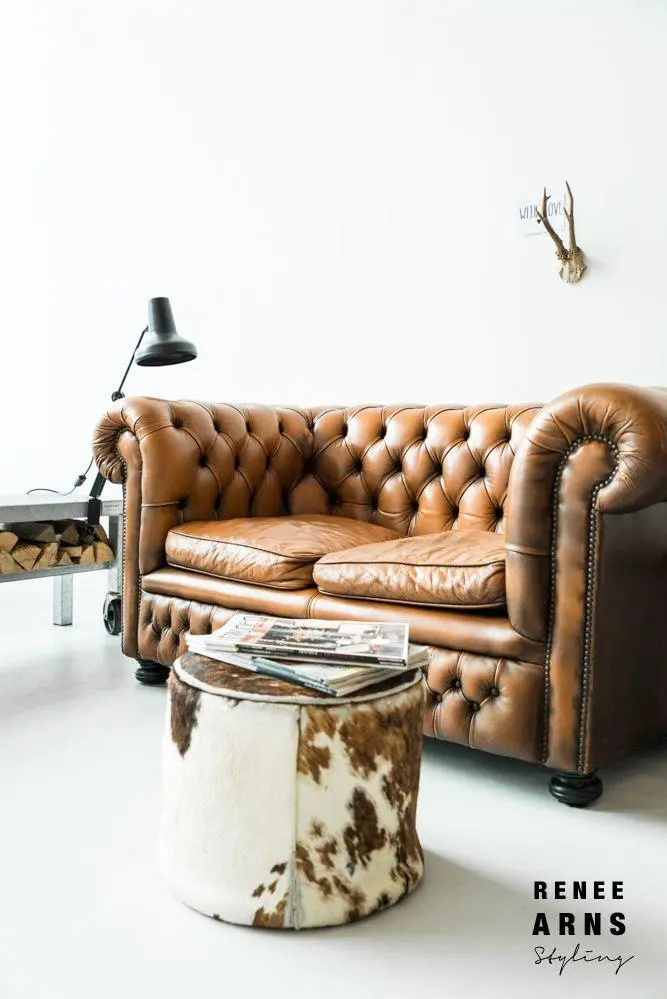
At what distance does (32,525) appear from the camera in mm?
3148

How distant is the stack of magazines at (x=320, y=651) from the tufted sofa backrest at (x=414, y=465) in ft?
3.75

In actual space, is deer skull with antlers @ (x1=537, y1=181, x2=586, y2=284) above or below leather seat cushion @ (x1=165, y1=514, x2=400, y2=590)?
above

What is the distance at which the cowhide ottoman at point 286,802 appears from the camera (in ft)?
4.27

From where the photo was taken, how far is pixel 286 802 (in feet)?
4.26

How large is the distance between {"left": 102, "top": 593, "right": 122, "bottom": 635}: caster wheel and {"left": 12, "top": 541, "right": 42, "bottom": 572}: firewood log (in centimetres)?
41

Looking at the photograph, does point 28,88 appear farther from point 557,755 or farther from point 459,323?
point 557,755

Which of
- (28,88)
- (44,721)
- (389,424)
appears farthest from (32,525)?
(28,88)

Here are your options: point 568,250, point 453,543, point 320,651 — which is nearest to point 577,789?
point 453,543

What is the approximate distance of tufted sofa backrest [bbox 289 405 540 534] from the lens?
8.50 feet

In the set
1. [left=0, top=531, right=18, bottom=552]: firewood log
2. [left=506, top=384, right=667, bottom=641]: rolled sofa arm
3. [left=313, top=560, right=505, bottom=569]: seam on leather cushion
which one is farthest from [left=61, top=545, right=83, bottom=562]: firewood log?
[left=506, top=384, right=667, bottom=641]: rolled sofa arm

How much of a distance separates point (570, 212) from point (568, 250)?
13 cm

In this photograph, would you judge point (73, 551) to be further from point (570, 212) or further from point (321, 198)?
point (570, 212)

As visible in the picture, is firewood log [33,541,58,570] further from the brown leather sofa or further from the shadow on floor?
the shadow on floor

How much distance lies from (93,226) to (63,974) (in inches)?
158
